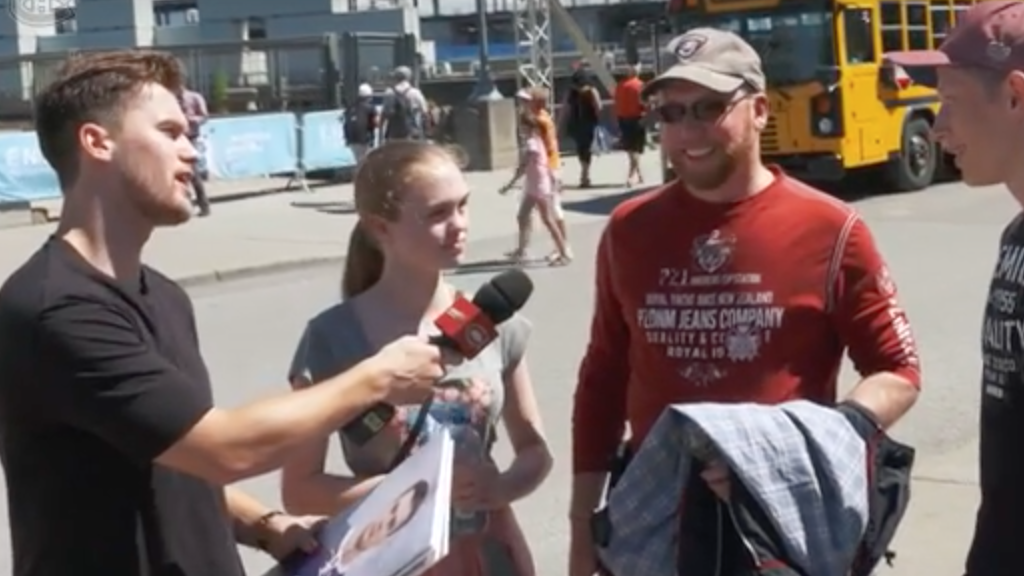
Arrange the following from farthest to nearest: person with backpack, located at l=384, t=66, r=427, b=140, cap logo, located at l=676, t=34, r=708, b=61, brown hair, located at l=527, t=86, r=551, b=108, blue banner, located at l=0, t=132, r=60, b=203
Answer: person with backpack, located at l=384, t=66, r=427, b=140, blue banner, located at l=0, t=132, r=60, b=203, brown hair, located at l=527, t=86, r=551, b=108, cap logo, located at l=676, t=34, r=708, b=61

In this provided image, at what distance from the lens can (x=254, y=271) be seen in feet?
57.2

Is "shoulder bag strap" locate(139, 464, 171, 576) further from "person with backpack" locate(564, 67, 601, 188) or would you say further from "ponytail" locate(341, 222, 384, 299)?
"person with backpack" locate(564, 67, 601, 188)

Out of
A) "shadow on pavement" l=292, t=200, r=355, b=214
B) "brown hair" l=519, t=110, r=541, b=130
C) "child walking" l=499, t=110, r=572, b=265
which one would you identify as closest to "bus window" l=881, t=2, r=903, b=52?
"brown hair" l=519, t=110, r=541, b=130

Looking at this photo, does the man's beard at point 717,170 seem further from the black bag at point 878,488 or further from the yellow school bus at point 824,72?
the yellow school bus at point 824,72

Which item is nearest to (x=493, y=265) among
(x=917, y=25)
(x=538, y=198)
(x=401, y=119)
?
(x=538, y=198)

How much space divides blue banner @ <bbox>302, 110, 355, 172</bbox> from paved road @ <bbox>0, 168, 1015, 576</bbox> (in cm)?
617

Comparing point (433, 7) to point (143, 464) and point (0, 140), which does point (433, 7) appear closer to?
point (0, 140)

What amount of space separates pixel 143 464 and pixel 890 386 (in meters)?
1.38

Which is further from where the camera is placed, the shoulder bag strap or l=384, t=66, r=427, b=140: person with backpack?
l=384, t=66, r=427, b=140: person with backpack

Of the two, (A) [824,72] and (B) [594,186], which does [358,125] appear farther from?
(A) [824,72]

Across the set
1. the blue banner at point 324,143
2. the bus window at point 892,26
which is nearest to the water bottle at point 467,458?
the bus window at point 892,26

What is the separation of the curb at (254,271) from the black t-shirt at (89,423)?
13.9 meters

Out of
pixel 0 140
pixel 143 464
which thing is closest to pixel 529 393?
pixel 143 464

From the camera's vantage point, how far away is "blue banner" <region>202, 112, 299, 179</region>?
961 inches
